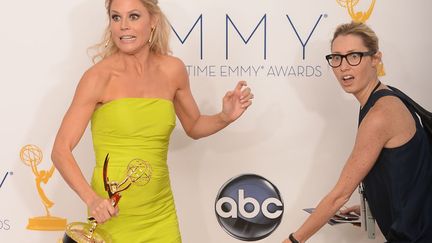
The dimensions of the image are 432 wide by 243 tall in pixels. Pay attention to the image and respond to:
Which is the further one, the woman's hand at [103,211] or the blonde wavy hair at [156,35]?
the blonde wavy hair at [156,35]

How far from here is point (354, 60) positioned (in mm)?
2291

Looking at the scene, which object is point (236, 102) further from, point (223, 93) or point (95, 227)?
point (95, 227)

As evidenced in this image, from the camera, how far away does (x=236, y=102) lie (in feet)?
8.03

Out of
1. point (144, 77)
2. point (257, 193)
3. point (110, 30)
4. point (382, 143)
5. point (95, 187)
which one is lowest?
point (257, 193)

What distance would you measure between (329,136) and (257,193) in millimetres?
407

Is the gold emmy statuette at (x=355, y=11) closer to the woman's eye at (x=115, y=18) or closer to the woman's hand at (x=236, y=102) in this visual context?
the woman's hand at (x=236, y=102)

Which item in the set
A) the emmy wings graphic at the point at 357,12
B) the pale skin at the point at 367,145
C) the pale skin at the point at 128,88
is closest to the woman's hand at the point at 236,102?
the pale skin at the point at 128,88

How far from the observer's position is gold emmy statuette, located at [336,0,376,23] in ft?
9.91

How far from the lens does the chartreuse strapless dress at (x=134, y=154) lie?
2209 millimetres

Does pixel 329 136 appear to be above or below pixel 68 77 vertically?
below

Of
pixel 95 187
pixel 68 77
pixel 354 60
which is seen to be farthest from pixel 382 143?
pixel 68 77

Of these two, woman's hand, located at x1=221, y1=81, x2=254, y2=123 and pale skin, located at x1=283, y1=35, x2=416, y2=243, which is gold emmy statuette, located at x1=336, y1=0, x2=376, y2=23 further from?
pale skin, located at x1=283, y1=35, x2=416, y2=243

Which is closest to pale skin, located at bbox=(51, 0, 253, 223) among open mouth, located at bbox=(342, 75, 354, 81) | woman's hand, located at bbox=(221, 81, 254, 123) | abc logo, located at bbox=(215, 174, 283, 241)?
woman's hand, located at bbox=(221, 81, 254, 123)

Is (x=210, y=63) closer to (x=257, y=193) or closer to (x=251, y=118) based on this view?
(x=251, y=118)
